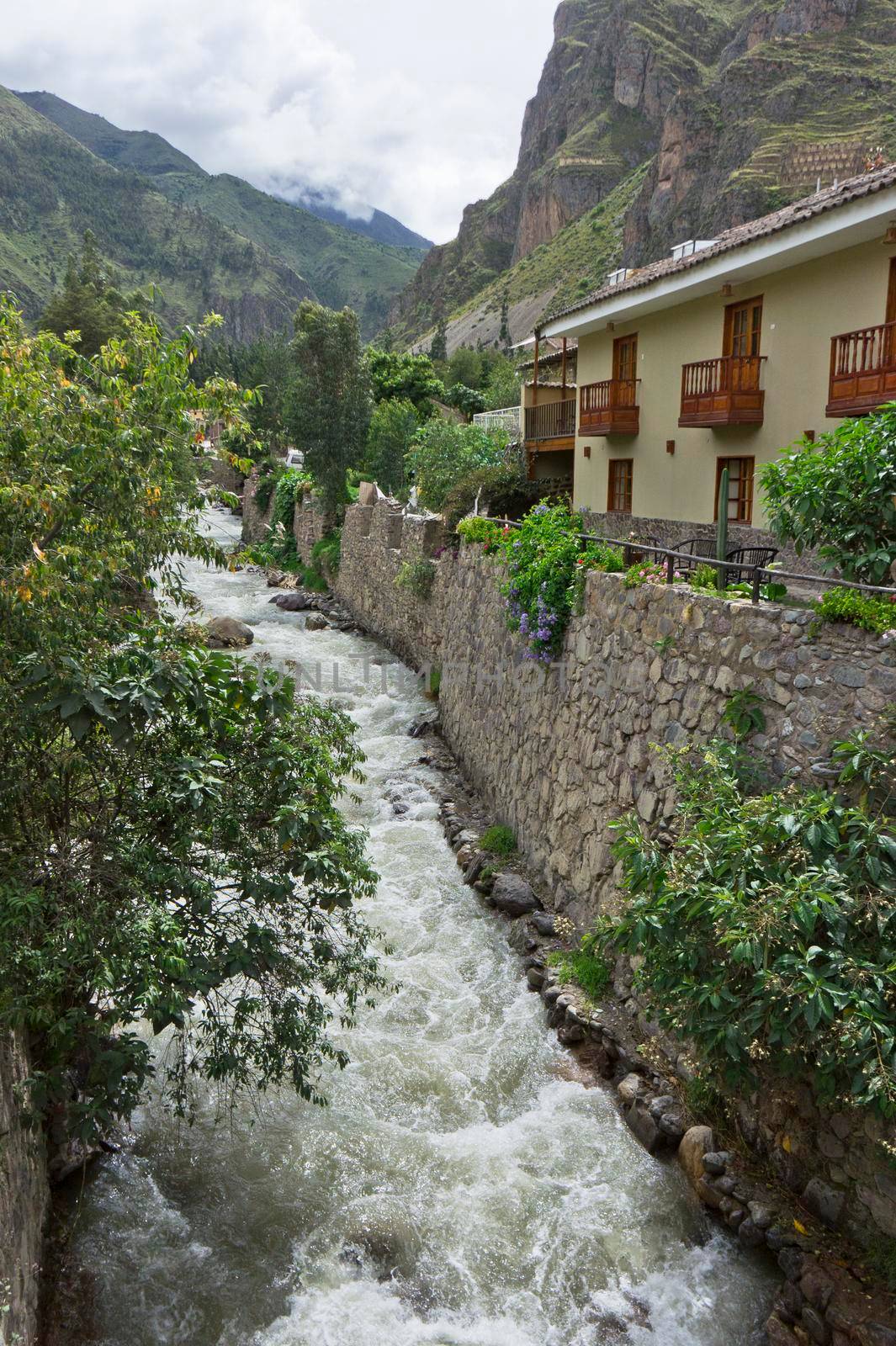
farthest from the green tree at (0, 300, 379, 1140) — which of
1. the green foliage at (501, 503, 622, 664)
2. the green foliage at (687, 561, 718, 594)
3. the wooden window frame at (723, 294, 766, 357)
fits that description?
the wooden window frame at (723, 294, 766, 357)

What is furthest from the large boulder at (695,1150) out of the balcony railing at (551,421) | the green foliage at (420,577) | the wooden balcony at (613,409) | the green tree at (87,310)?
the green tree at (87,310)

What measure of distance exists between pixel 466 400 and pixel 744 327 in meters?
32.4

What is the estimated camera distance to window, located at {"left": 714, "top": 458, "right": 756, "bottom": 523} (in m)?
13.8

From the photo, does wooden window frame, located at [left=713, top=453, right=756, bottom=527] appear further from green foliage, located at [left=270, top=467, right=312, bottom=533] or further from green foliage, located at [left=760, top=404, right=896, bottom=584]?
green foliage, located at [left=270, top=467, right=312, bottom=533]

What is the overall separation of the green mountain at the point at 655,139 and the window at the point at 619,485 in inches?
1921

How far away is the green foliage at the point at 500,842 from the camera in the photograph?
11477 mm

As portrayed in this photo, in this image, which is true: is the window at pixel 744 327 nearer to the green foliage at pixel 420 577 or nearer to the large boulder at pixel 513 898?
the green foliage at pixel 420 577

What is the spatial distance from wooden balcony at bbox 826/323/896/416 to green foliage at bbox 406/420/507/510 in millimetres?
10141

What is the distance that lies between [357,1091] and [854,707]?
492 cm

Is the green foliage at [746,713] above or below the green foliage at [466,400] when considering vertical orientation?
below

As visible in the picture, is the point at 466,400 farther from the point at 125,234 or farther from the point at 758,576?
the point at 125,234

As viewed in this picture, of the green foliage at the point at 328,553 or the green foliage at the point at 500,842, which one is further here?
the green foliage at the point at 328,553

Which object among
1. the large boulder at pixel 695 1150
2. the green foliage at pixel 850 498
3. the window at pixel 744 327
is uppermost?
the window at pixel 744 327

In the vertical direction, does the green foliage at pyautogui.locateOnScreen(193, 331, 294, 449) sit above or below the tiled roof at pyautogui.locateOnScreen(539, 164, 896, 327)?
above
